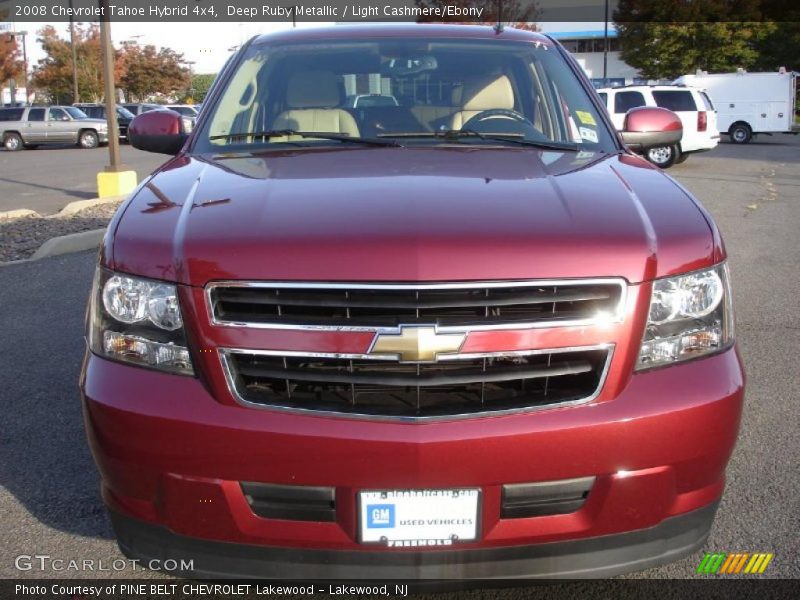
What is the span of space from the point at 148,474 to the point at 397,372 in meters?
0.70

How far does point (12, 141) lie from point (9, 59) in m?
25.0

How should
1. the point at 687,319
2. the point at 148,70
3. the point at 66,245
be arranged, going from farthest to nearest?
1. the point at 148,70
2. the point at 66,245
3. the point at 687,319

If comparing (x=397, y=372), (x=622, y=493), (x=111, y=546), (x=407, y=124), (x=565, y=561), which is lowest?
(x=111, y=546)

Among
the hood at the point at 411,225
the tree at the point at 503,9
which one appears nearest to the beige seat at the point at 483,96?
the hood at the point at 411,225

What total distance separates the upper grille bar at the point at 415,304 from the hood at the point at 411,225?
1.2 inches

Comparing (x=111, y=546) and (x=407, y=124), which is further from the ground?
(x=407, y=124)

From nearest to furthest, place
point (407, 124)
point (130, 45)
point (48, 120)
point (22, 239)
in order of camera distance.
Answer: point (407, 124), point (22, 239), point (48, 120), point (130, 45)

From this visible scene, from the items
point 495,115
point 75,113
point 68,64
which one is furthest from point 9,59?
point 495,115

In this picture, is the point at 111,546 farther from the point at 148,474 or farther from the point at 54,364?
the point at 54,364

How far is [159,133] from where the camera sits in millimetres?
3969

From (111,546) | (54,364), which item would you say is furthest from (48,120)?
(111,546)

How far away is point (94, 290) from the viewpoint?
246 centimetres

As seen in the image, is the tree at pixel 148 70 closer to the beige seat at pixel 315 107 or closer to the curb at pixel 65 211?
the curb at pixel 65 211

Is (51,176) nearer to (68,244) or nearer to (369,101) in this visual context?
(68,244)
